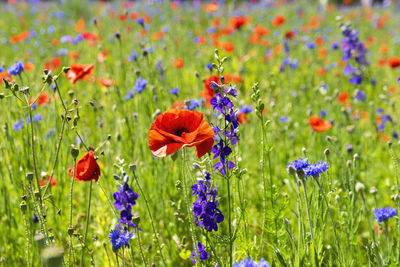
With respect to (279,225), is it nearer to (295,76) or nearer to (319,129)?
(319,129)

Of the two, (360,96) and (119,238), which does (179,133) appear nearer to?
(119,238)

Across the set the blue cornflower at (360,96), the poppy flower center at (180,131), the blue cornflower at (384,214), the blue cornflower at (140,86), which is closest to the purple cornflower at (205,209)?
the poppy flower center at (180,131)

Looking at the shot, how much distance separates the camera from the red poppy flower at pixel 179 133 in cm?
108

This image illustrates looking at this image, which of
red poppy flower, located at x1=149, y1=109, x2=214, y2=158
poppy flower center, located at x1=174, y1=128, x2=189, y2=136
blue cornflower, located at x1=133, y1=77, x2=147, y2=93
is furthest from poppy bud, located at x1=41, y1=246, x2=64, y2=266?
blue cornflower, located at x1=133, y1=77, x2=147, y2=93

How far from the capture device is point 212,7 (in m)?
3.96

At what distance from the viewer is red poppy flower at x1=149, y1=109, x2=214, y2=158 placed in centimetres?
108

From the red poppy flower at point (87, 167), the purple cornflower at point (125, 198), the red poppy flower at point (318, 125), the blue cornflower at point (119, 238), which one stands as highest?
the red poppy flower at point (318, 125)

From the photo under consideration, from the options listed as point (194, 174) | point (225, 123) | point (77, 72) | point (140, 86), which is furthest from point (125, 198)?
point (140, 86)

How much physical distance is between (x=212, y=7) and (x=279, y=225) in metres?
2.90

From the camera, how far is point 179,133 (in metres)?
1.21

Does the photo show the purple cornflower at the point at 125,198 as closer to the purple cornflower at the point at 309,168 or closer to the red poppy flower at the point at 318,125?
the purple cornflower at the point at 309,168

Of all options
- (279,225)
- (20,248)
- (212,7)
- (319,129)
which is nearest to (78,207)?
(20,248)

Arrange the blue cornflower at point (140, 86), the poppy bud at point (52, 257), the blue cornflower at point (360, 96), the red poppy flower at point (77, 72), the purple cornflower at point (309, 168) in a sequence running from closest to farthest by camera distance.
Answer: the poppy bud at point (52, 257)
the purple cornflower at point (309, 168)
the red poppy flower at point (77, 72)
the blue cornflower at point (140, 86)
the blue cornflower at point (360, 96)

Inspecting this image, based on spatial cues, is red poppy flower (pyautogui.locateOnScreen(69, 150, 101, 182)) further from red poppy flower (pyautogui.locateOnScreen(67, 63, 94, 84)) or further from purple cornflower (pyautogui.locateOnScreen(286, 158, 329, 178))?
red poppy flower (pyautogui.locateOnScreen(67, 63, 94, 84))
